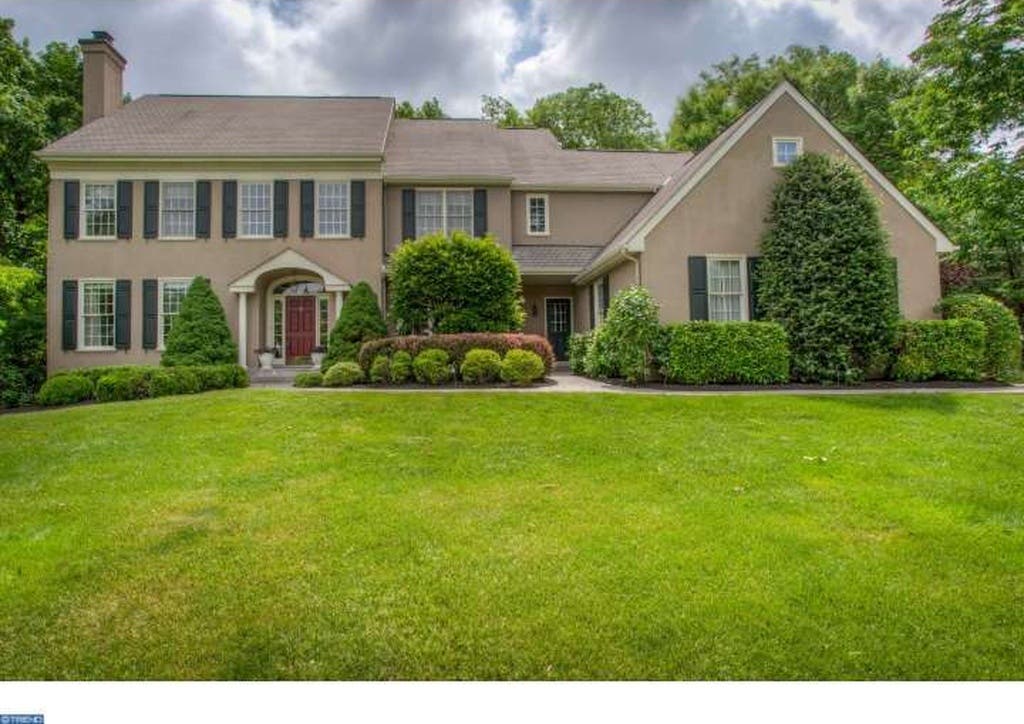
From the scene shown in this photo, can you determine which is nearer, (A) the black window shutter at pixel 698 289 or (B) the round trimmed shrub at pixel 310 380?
(B) the round trimmed shrub at pixel 310 380

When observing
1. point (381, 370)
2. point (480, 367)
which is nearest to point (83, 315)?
point (381, 370)

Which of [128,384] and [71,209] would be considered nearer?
[128,384]

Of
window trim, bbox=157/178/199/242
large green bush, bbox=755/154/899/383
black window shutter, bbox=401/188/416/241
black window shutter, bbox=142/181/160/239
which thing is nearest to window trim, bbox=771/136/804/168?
large green bush, bbox=755/154/899/383

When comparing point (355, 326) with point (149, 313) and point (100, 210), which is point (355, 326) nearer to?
point (149, 313)

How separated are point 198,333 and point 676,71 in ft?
43.4

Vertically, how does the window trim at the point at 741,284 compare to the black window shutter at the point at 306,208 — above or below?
below

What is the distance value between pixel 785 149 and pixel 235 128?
47.9 ft

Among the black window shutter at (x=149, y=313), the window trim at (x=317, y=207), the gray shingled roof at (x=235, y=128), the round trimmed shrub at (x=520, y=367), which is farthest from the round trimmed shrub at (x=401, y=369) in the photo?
the black window shutter at (x=149, y=313)

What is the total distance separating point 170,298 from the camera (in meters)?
15.9

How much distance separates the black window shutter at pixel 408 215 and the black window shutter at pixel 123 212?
23.4ft

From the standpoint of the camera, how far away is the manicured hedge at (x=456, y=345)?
12195mm

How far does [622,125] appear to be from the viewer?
33625 mm

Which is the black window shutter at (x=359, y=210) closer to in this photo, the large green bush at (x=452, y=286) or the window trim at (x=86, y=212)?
the large green bush at (x=452, y=286)
